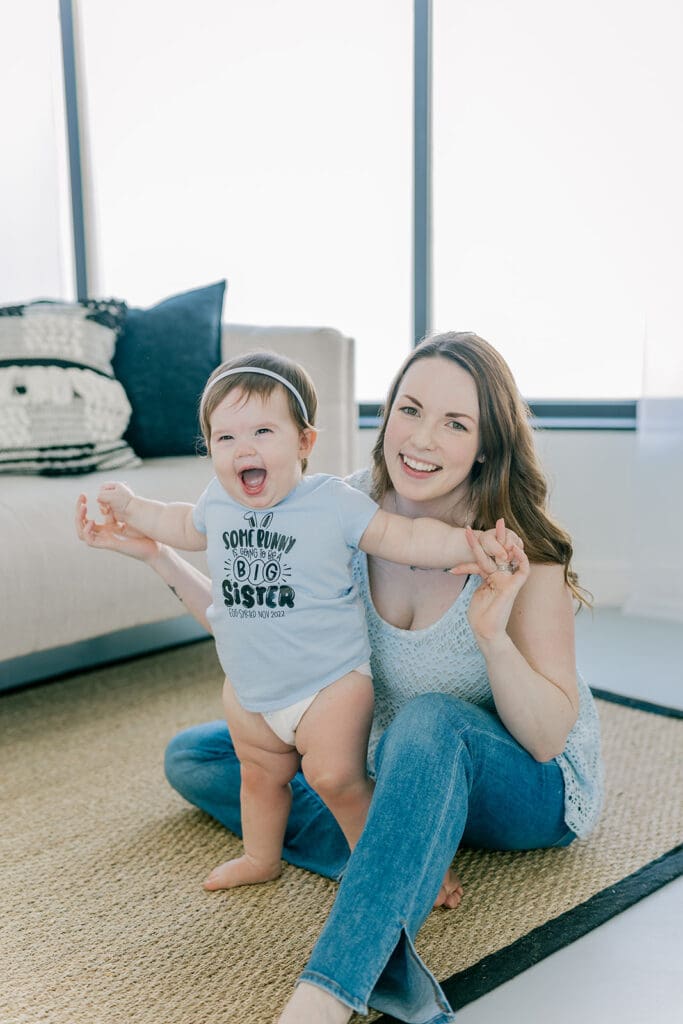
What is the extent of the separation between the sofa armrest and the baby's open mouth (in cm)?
122

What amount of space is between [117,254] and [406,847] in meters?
3.58

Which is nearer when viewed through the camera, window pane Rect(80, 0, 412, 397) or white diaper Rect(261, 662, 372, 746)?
white diaper Rect(261, 662, 372, 746)

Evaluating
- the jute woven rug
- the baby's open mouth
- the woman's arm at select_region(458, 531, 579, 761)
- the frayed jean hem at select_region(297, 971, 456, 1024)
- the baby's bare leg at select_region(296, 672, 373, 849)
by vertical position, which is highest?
the baby's open mouth

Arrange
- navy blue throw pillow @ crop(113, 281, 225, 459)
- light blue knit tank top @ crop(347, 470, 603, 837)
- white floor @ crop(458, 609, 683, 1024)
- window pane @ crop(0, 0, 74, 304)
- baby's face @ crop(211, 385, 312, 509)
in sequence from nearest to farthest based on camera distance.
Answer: white floor @ crop(458, 609, 683, 1024)
baby's face @ crop(211, 385, 312, 509)
light blue knit tank top @ crop(347, 470, 603, 837)
navy blue throw pillow @ crop(113, 281, 225, 459)
window pane @ crop(0, 0, 74, 304)

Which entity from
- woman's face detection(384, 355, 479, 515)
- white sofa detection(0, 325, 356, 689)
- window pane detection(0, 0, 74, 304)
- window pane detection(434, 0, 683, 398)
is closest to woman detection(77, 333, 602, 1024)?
woman's face detection(384, 355, 479, 515)

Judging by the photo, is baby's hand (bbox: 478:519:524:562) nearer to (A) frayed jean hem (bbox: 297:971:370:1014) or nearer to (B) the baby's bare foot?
(A) frayed jean hem (bbox: 297:971:370:1014)

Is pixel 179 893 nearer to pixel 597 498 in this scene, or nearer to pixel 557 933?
pixel 557 933

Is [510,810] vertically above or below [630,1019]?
above

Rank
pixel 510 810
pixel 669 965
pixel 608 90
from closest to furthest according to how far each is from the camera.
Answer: pixel 669 965
pixel 510 810
pixel 608 90

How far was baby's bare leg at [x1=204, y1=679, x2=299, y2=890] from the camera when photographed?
1.31 metres

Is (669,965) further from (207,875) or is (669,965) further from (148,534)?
(148,534)

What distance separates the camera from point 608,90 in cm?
293

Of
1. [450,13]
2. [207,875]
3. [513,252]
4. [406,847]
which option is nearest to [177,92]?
[450,13]

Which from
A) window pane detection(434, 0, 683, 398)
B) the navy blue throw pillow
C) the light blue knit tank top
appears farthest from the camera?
window pane detection(434, 0, 683, 398)
